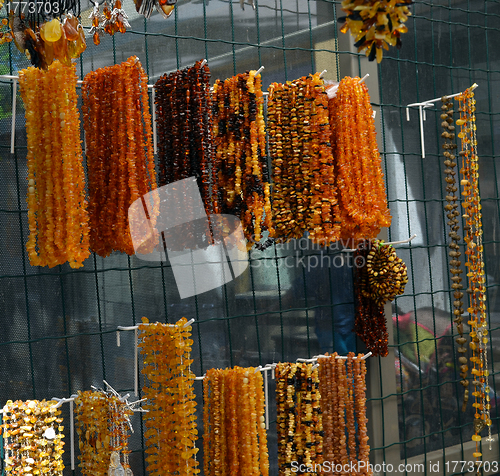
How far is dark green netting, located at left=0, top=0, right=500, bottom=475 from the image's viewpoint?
2.07m

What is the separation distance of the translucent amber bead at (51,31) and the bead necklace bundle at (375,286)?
5.05 ft

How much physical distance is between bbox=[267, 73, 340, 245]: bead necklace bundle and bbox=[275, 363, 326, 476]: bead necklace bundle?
0.48m

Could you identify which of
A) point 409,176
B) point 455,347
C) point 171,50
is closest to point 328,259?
point 409,176

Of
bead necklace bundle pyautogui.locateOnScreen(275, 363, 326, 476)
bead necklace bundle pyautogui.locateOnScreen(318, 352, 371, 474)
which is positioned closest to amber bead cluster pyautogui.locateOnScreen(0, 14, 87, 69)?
bead necklace bundle pyautogui.locateOnScreen(275, 363, 326, 476)

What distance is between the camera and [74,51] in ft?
4.42

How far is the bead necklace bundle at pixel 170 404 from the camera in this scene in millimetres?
1922

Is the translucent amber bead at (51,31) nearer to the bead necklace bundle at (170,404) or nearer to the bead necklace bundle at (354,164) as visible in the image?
the bead necklace bundle at (170,404)

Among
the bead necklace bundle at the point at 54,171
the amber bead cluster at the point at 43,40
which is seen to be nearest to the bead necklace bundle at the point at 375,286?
the bead necklace bundle at the point at 54,171

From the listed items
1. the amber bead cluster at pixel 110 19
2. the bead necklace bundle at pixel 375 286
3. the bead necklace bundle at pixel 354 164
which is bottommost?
the bead necklace bundle at pixel 375 286

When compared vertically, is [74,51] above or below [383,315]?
above

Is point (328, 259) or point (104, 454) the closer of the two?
point (104, 454)

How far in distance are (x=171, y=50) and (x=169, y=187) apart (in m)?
0.69

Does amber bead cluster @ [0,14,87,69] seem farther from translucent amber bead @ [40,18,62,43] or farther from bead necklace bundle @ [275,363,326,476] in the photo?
bead necklace bundle @ [275,363,326,476]

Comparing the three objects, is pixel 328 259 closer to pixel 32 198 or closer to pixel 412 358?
pixel 412 358
